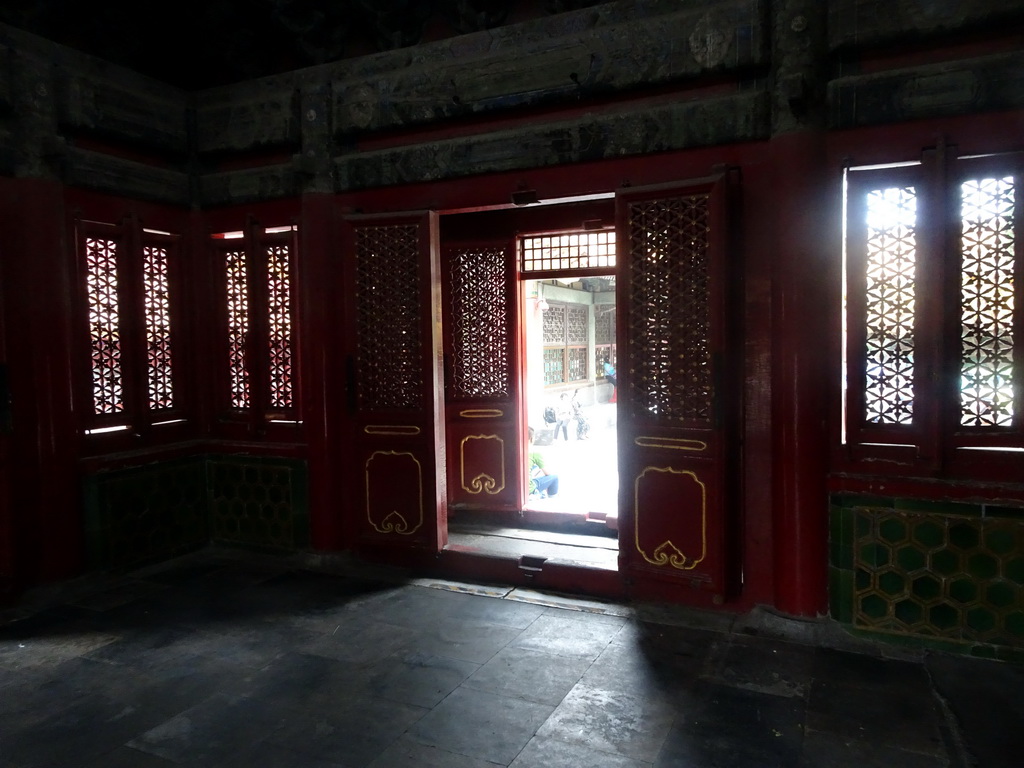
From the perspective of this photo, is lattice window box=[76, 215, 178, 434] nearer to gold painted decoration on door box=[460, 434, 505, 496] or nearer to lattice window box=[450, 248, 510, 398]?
lattice window box=[450, 248, 510, 398]

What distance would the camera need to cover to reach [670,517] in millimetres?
4523

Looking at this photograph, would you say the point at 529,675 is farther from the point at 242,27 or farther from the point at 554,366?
the point at 554,366

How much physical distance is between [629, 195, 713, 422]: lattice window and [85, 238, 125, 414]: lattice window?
4.01 metres

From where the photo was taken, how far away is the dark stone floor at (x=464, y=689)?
3.06 metres

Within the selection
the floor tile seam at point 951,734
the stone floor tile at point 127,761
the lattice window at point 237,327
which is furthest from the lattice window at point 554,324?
the stone floor tile at point 127,761

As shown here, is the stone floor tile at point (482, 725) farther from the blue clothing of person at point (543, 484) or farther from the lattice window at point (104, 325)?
the blue clothing of person at point (543, 484)

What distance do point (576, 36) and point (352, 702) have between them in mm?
4309

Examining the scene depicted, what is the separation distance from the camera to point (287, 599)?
495cm

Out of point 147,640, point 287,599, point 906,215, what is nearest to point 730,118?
point 906,215

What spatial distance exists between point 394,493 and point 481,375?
185 cm

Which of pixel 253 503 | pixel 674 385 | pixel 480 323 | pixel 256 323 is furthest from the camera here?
pixel 480 323

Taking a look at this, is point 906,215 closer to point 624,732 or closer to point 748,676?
point 748,676

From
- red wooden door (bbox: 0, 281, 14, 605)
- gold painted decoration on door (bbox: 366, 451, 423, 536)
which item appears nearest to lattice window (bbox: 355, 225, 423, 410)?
gold painted decoration on door (bbox: 366, 451, 423, 536)

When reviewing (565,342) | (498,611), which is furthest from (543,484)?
(565,342)
